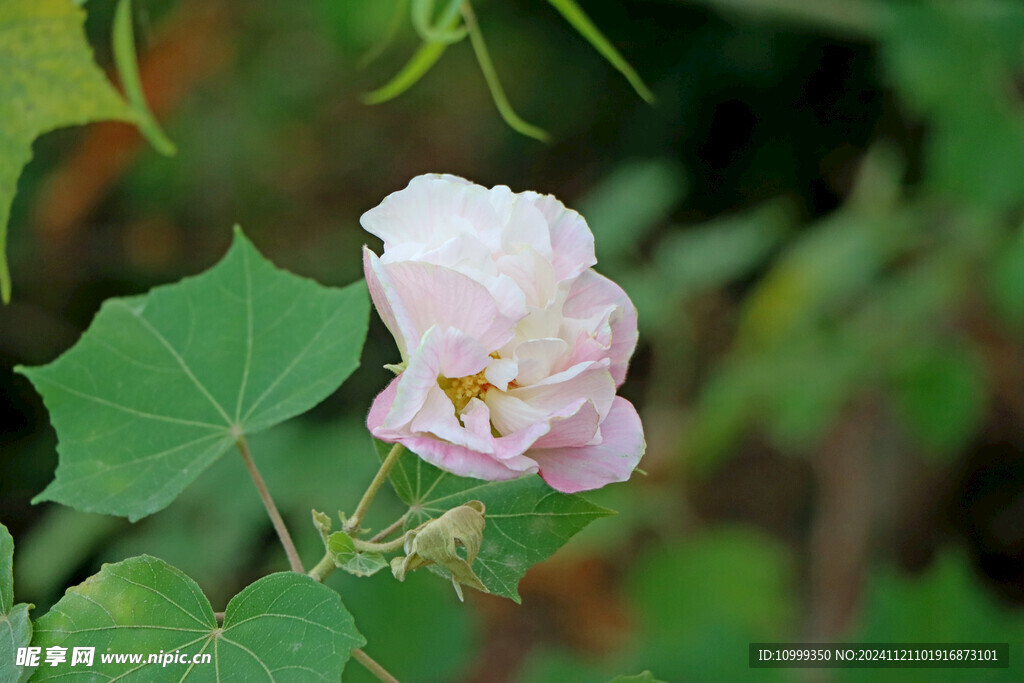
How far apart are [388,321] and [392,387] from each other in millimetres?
46

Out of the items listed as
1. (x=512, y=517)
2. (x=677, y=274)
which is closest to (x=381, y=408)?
(x=512, y=517)

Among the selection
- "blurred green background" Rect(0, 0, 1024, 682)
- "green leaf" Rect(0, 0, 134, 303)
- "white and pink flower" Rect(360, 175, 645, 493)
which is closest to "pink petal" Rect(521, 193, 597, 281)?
"white and pink flower" Rect(360, 175, 645, 493)

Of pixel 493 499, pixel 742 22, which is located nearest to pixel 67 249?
pixel 742 22

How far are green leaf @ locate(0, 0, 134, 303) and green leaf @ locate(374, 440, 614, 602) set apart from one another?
43 centimetres

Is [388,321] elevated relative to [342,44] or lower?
elevated

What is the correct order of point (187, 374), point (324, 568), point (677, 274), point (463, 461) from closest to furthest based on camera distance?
1. point (463, 461)
2. point (324, 568)
3. point (187, 374)
4. point (677, 274)

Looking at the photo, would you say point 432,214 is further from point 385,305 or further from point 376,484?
point 376,484

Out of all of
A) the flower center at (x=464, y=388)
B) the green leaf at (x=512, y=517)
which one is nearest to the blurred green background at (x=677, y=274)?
the green leaf at (x=512, y=517)

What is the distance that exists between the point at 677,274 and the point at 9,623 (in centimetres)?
163

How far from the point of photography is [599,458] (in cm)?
57

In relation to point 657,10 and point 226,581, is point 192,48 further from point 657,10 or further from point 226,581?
point 226,581

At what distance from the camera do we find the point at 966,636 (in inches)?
49.8

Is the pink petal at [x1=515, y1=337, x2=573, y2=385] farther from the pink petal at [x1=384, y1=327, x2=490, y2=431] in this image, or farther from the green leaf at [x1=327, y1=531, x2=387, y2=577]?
the green leaf at [x1=327, y1=531, x2=387, y2=577]

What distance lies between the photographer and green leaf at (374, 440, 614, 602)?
631 mm
